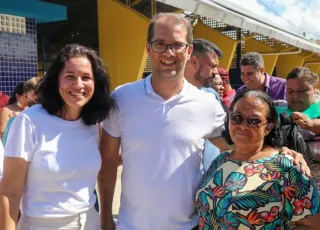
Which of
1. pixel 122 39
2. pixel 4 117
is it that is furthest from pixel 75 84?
pixel 122 39

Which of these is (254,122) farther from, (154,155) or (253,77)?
(253,77)

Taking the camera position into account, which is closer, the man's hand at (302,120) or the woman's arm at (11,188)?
the woman's arm at (11,188)

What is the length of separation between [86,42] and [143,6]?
10.4 ft

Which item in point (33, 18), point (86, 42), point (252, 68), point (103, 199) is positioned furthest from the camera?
point (86, 42)

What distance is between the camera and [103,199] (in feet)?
7.36

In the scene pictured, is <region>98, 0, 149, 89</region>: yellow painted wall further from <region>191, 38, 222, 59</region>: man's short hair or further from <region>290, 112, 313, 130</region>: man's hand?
<region>290, 112, 313, 130</region>: man's hand

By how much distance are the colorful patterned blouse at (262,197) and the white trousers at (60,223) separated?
2.00 ft

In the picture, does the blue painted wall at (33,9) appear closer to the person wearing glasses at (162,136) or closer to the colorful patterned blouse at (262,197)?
the person wearing glasses at (162,136)

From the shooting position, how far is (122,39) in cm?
958

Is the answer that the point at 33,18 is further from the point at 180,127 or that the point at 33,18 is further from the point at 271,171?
the point at 271,171

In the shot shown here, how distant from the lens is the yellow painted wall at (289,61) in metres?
19.5

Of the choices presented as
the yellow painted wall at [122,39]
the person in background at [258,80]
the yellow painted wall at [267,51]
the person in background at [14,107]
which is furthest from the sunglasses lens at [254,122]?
the yellow painted wall at [267,51]

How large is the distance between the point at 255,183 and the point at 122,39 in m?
8.14

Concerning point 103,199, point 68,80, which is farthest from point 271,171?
point 68,80
